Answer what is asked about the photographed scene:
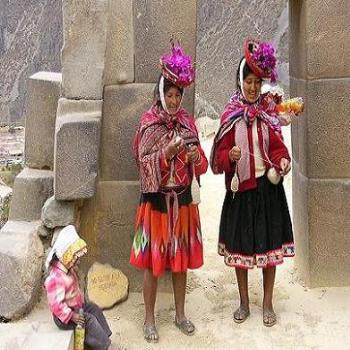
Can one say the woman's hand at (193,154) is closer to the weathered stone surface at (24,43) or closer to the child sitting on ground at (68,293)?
the child sitting on ground at (68,293)

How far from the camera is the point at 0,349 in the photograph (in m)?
3.06

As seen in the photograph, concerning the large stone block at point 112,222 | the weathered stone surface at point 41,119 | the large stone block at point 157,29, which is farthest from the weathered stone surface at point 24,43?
the large stone block at point 157,29

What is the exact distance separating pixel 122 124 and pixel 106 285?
3.42ft

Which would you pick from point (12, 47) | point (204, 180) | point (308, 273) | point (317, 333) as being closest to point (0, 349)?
point (317, 333)

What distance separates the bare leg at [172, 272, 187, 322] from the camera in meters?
3.74

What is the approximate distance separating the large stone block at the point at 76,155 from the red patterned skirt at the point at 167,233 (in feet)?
1.27

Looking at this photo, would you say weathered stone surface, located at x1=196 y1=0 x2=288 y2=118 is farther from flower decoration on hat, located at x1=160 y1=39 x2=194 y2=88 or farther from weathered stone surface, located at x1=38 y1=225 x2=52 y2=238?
flower decoration on hat, located at x1=160 y1=39 x2=194 y2=88

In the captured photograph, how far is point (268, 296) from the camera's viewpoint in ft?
12.7

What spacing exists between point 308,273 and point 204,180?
322cm

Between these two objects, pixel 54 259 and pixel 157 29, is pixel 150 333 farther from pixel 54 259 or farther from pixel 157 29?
pixel 157 29

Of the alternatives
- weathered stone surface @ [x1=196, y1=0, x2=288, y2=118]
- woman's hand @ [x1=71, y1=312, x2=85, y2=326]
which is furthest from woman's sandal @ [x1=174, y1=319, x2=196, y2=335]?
weathered stone surface @ [x1=196, y1=0, x2=288, y2=118]

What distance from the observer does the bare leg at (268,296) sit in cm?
382

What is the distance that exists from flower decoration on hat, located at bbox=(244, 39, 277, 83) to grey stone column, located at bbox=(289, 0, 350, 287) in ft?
2.37

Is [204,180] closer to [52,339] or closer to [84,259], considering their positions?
[84,259]
